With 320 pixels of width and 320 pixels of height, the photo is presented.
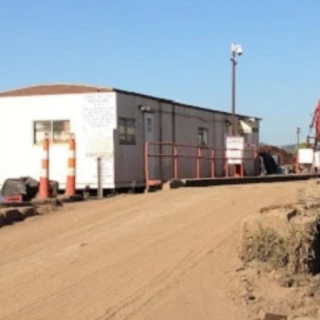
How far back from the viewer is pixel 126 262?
7793mm

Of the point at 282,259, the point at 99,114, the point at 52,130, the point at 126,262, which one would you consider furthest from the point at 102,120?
the point at 282,259

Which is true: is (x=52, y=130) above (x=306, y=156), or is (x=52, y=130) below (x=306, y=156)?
above

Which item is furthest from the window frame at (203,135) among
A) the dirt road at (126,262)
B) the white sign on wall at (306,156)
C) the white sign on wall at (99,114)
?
the dirt road at (126,262)

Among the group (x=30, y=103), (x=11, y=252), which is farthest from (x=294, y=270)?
(x=30, y=103)

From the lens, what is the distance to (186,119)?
26.2 metres

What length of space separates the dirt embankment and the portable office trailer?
1193 cm

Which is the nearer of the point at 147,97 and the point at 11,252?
the point at 11,252

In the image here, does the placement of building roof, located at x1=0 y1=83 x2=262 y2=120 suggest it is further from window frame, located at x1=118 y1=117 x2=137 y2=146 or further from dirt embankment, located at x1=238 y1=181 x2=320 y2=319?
dirt embankment, located at x1=238 y1=181 x2=320 y2=319

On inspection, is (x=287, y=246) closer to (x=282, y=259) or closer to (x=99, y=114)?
(x=282, y=259)

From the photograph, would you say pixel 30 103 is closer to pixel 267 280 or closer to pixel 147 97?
pixel 147 97

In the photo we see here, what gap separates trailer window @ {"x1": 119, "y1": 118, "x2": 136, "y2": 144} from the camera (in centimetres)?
2148

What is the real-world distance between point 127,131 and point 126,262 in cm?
1432

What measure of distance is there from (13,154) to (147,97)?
4.45 metres

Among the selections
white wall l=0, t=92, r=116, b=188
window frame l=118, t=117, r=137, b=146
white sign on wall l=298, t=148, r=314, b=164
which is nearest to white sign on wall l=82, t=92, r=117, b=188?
white wall l=0, t=92, r=116, b=188
